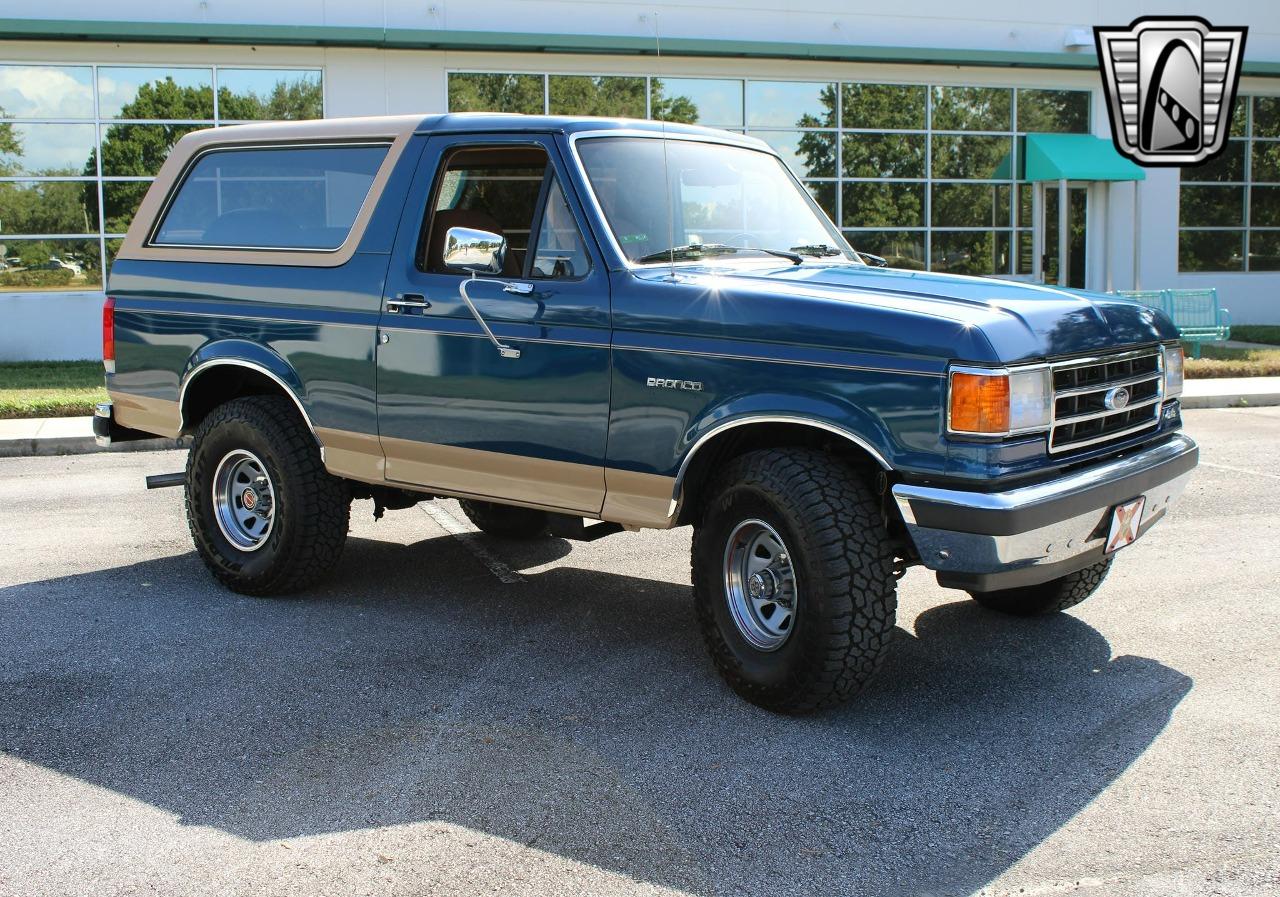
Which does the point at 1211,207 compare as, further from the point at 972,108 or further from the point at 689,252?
the point at 689,252

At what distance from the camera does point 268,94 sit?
19.1 meters

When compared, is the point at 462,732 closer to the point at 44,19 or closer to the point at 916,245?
the point at 44,19

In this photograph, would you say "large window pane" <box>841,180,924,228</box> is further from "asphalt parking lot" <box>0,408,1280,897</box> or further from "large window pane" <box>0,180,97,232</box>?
"asphalt parking lot" <box>0,408,1280,897</box>

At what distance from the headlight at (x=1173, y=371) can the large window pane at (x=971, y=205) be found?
17.8m

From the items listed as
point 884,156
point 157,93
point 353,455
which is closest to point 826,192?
point 884,156

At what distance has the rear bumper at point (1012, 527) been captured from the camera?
4312 mm

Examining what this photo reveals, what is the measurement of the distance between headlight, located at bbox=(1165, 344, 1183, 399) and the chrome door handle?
305 cm

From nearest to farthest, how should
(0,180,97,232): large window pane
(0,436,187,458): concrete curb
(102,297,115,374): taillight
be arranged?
(102,297,115,374): taillight
(0,436,187,458): concrete curb
(0,180,97,232): large window pane

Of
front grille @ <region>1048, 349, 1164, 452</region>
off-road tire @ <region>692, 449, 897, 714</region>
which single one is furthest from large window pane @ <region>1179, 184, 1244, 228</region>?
off-road tire @ <region>692, 449, 897, 714</region>

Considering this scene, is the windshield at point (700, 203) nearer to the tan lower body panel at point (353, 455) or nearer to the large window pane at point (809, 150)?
the tan lower body panel at point (353, 455)

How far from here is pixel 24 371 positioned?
16.9m

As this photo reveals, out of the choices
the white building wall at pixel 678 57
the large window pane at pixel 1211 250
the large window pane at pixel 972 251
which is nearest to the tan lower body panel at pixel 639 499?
the white building wall at pixel 678 57

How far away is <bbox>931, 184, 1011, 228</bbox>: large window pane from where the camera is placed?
22750 millimetres

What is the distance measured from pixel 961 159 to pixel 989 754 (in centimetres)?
1988
